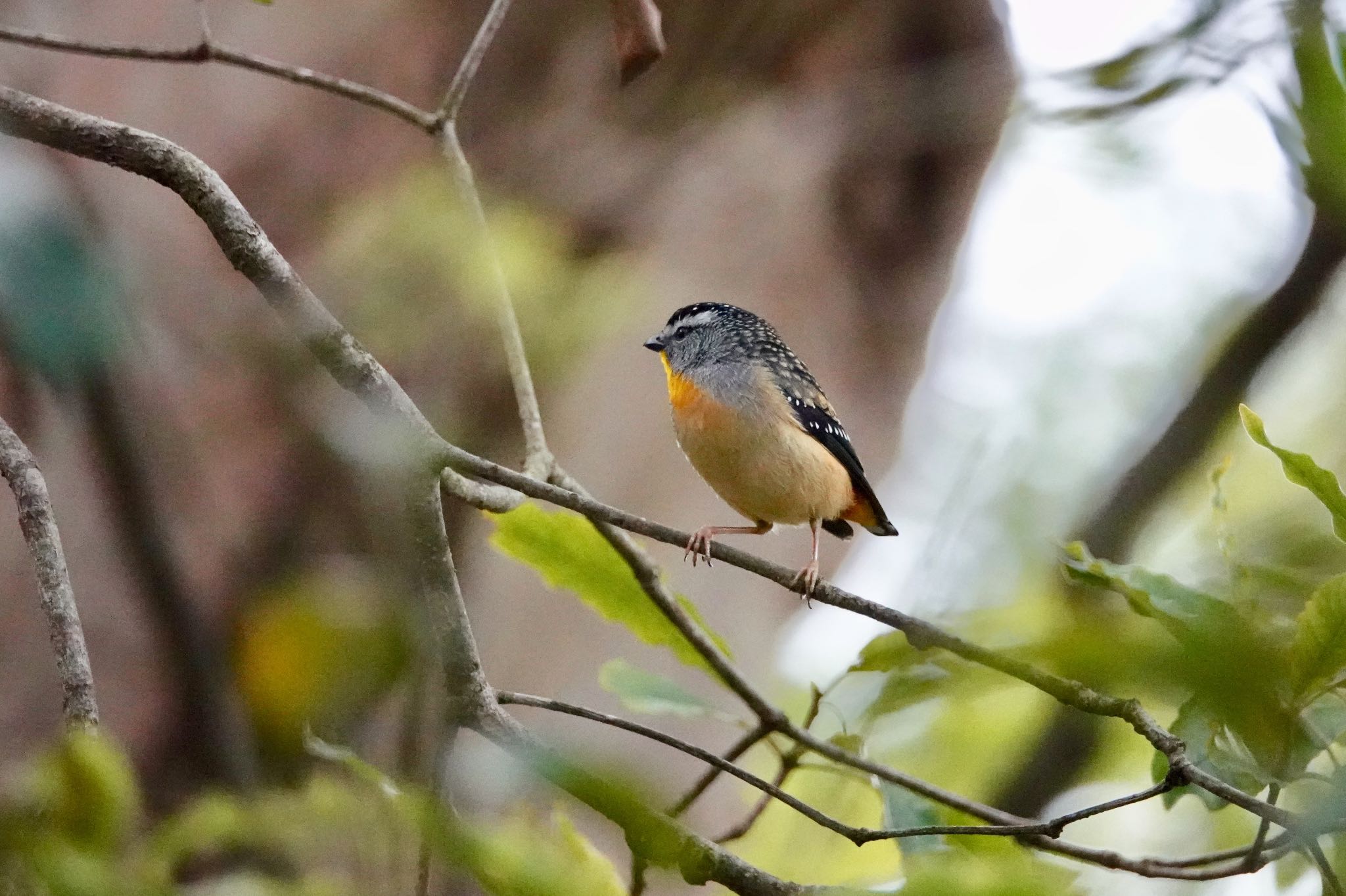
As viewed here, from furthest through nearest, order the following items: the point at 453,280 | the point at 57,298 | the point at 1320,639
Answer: the point at 453,280 → the point at 1320,639 → the point at 57,298

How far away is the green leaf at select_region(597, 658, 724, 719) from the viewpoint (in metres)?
2.26

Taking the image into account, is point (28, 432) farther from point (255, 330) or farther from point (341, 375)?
point (255, 330)

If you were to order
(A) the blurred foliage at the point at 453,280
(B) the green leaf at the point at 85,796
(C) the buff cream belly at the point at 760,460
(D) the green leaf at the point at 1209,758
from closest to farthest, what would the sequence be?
(B) the green leaf at the point at 85,796 → (D) the green leaf at the point at 1209,758 → (A) the blurred foliage at the point at 453,280 → (C) the buff cream belly at the point at 760,460

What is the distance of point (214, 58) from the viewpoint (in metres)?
2.22

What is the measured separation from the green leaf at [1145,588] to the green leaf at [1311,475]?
185mm

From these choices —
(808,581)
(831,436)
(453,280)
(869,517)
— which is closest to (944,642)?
(808,581)

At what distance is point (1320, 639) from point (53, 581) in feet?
5.35

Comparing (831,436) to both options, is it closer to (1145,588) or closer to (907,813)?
(907,813)

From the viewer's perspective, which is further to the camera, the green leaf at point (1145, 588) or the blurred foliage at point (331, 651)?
the green leaf at point (1145, 588)

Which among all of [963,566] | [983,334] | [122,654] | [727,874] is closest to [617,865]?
[122,654]

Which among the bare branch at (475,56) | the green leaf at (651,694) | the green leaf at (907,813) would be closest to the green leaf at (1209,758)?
the green leaf at (907,813)

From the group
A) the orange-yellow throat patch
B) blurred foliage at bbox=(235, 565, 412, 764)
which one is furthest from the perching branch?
the orange-yellow throat patch

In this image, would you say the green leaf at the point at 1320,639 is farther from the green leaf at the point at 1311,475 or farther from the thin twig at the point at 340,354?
the thin twig at the point at 340,354

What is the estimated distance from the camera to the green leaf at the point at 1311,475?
1.49 m
